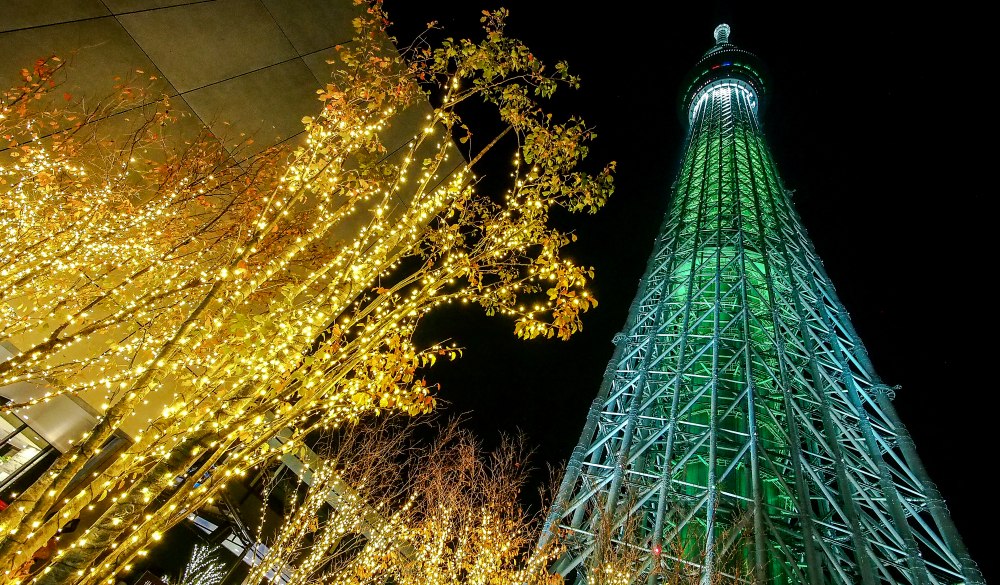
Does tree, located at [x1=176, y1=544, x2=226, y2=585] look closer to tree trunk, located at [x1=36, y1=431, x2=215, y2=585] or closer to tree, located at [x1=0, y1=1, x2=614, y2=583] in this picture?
tree, located at [x1=0, y1=1, x2=614, y2=583]

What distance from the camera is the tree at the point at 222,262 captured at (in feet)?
12.0

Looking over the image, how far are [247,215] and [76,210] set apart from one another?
6.26 ft

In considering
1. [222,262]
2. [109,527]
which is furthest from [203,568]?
[109,527]

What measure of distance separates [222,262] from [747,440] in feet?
31.8

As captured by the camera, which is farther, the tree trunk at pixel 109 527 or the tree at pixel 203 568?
the tree at pixel 203 568

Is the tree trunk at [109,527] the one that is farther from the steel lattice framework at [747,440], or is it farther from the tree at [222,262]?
the steel lattice framework at [747,440]

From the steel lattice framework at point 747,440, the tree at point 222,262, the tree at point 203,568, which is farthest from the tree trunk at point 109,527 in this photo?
the tree at point 203,568

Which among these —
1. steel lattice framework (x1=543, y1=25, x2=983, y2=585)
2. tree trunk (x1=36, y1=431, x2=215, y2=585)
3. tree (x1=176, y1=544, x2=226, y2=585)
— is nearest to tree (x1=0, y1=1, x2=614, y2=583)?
tree trunk (x1=36, y1=431, x2=215, y2=585)

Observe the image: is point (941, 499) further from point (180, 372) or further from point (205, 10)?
point (205, 10)

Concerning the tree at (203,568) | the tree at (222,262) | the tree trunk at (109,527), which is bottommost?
the tree at (203,568)

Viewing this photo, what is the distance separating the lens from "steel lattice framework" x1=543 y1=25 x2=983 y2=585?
7207mm

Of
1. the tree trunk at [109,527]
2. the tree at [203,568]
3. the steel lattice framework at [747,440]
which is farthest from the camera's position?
the tree at [203,568]

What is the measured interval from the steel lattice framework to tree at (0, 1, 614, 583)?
12.7ft

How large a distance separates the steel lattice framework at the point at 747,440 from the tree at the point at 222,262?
3.88 metres
